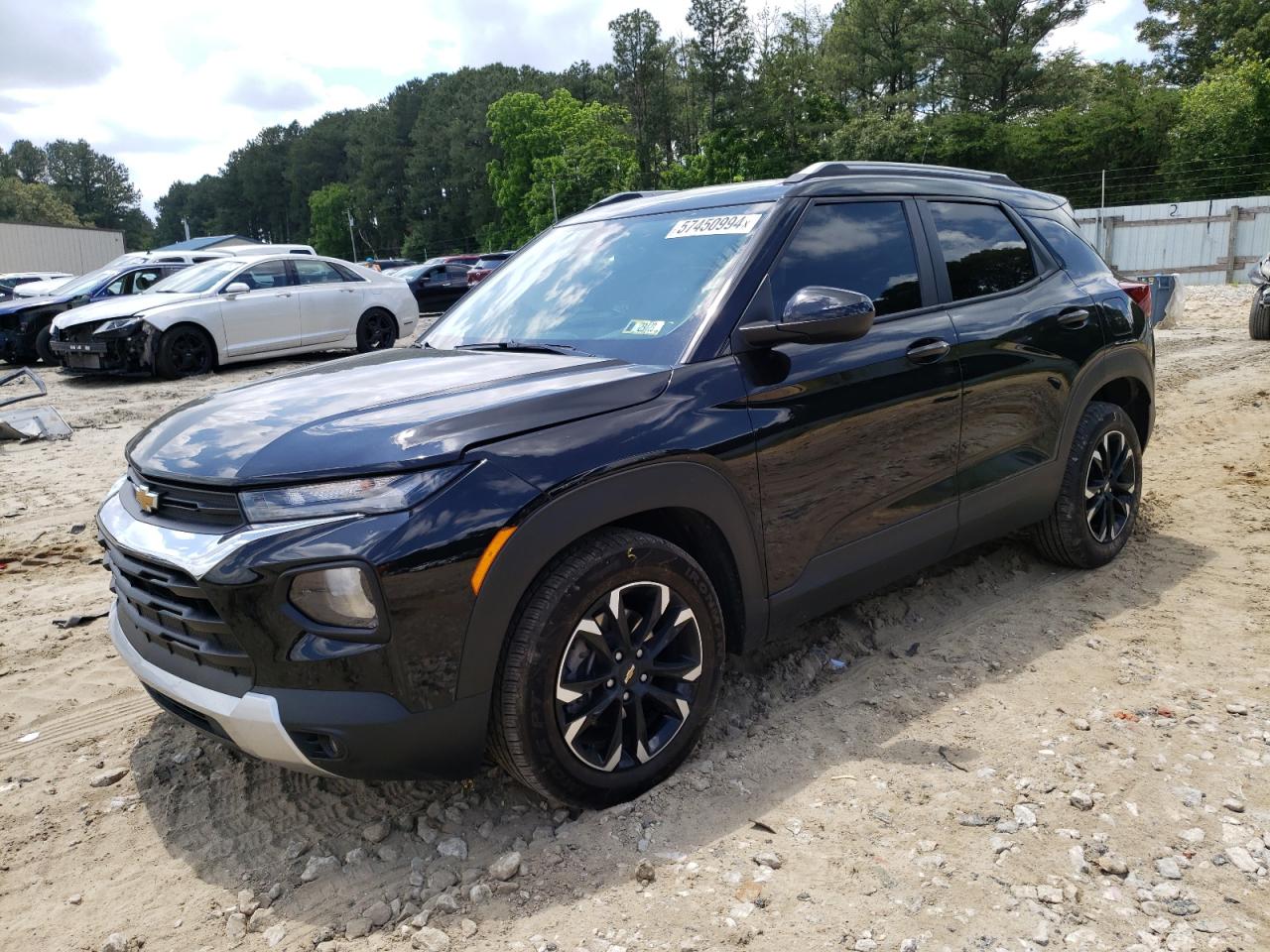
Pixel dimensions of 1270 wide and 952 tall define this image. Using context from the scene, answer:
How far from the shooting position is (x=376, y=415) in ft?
8.86

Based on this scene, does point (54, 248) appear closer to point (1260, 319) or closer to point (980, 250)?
point (1260, 319)

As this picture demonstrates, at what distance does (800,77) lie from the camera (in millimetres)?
56844

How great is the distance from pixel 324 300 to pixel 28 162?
159231mm

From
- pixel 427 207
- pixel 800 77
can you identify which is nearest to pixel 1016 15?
pixel 800 77

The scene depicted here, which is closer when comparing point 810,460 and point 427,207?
point 810,460

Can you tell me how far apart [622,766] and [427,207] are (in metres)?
101

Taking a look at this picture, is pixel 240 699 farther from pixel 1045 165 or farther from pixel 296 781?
pixel 1045 165

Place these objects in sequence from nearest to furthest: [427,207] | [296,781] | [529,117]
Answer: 1. [296,781]
2. [529,117]
3. [427,207]

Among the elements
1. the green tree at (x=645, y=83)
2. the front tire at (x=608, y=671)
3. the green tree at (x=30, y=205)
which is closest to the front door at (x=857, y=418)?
the front tire at (x=608, y=671)

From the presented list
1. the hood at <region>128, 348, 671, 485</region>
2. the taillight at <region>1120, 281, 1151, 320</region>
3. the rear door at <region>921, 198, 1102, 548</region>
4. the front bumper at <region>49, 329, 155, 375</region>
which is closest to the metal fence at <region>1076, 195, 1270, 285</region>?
the taillight at <region>1120, 281, 1151, 320</region>

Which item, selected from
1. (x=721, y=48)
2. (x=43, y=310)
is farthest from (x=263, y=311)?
(x=721, y=48)

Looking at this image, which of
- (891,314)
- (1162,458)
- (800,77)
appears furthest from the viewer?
(800,77)

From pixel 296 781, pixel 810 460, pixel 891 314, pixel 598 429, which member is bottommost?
pixel 296 781

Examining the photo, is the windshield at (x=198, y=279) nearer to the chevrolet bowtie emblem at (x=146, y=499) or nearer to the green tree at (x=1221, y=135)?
the chevrolet bowtie emblem at (x=146, y=499)
